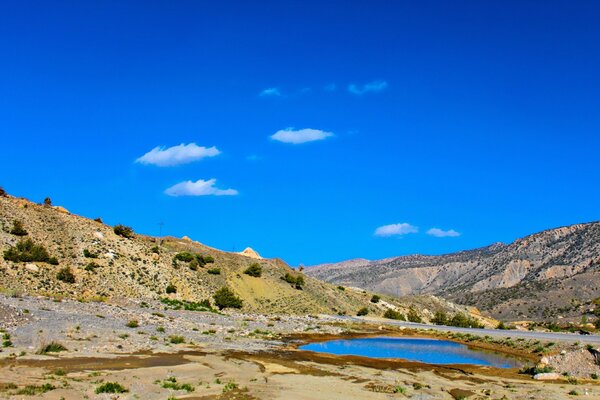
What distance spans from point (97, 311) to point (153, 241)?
136 feet

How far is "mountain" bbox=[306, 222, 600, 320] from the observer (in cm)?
10862

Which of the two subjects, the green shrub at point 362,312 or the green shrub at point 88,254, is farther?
the green shrub at point 362,312

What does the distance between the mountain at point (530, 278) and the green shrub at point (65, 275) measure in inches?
3309

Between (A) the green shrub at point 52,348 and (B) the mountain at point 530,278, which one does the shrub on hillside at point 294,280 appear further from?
(A) the green shrub at point 52,348

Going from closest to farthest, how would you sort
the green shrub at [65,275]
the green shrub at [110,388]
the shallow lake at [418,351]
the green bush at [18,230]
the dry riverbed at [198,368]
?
the green shrub at [110,388] < the dry riverbed at [198,368] < the shallow lake at [418,351] < the green shrub at [65,275] < the green bush at [18,230]

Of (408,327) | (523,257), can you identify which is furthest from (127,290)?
(523,257)

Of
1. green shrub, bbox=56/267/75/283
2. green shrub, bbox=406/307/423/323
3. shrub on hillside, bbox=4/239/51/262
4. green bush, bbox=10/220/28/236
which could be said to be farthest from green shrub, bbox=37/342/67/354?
green shrub, bbox=406/307/423/323

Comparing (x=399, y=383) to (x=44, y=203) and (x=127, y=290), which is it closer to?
(x=127, y=290)

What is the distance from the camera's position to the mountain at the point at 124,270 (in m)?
55.2

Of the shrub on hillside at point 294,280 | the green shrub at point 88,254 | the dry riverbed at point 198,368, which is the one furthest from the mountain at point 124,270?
the dry riverbed at point 198,368

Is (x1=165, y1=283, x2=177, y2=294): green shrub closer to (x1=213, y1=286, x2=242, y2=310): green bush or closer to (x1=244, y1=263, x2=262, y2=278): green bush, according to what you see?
(x1=213, y1=286, x2=242, y2=310): green bush

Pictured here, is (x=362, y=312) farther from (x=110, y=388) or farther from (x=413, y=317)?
(x=110, y=388)

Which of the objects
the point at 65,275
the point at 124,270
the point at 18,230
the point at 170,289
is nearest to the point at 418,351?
the point at 170,289

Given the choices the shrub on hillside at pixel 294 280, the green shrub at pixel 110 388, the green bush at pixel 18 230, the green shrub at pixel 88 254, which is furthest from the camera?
the shrub on hillside at pixel 294 280
